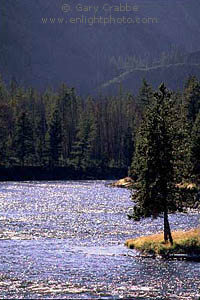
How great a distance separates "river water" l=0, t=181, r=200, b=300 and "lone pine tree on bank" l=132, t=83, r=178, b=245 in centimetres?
430

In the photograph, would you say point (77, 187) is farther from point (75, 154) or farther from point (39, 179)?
point (75, 154)

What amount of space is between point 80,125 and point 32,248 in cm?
12910

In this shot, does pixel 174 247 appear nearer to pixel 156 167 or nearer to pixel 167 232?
pixel 167 232

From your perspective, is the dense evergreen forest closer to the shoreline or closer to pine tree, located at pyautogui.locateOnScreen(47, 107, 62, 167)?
pine tree, located at pyautogui.locateOnScreen(47, 107, 62, 167)

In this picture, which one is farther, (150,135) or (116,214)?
(116,214)

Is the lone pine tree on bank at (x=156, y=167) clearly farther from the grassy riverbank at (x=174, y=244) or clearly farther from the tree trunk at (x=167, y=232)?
the grassy riverbank at (x=174, y=244)

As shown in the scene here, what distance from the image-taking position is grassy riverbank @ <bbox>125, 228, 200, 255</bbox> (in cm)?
5319

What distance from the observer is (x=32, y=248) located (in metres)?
57.4

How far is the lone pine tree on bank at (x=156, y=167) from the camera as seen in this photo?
55.7 metres

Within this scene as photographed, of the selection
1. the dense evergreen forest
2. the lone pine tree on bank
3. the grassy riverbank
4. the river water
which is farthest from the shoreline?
the dense evergreen forest

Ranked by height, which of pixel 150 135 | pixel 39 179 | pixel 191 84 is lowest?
pixel 39 179

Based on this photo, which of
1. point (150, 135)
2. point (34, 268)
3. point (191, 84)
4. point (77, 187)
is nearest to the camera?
point (34, 268)

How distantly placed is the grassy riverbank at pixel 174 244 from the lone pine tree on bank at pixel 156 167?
1061 mm

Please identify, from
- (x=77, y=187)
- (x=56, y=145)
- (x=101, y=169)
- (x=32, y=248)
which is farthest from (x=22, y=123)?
(x=32, y=248)
